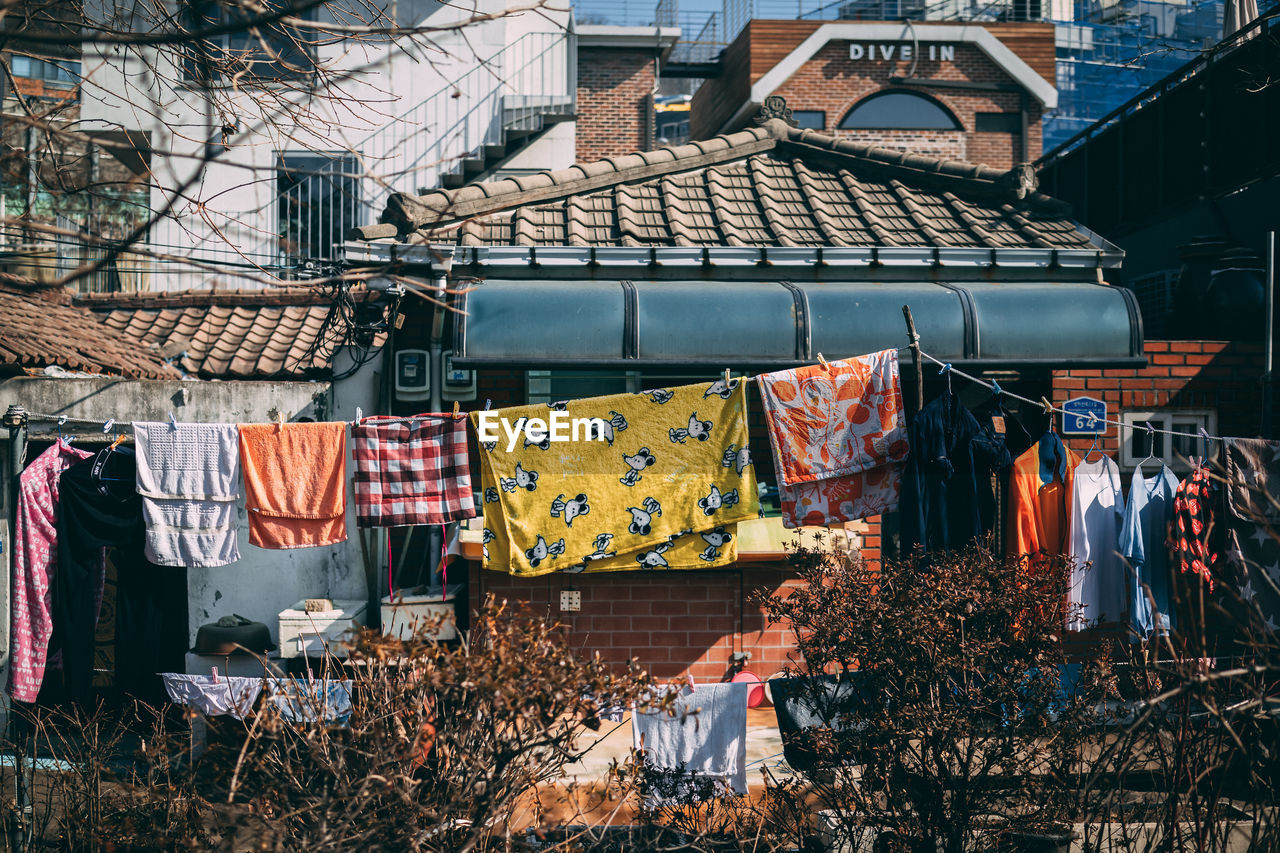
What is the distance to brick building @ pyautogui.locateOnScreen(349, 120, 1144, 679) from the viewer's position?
8062mm

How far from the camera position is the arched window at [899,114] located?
1008 inches

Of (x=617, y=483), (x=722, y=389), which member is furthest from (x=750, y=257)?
(x=617, y=483)

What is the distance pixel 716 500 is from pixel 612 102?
19850mm

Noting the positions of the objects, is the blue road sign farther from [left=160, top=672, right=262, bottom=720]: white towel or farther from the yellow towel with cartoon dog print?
[left=160, top=672, right=262, bottom=720]: white towel

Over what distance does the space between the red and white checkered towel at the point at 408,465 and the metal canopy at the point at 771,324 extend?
2.49ft

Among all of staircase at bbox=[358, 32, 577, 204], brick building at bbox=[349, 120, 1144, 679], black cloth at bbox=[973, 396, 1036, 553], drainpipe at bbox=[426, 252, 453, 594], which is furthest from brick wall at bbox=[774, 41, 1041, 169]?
black cloth at bbox=[973, 396, 1036, 553]

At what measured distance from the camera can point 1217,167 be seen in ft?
35.5

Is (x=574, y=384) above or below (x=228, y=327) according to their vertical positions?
below

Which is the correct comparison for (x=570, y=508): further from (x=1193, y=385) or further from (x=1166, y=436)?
(x=1193, y=385)

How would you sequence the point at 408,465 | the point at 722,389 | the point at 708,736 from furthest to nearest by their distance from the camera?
the point at 408,465 → the point at 722,389 → the point at 708,736

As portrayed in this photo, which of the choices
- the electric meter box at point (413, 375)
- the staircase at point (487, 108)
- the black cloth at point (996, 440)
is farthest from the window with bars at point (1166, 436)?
the staircase at point (487, 108)

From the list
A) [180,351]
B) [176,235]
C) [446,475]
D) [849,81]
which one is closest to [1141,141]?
[446,475]

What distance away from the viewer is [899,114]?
25.8 metres

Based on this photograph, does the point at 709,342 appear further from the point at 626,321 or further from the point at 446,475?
the point at 446,475
